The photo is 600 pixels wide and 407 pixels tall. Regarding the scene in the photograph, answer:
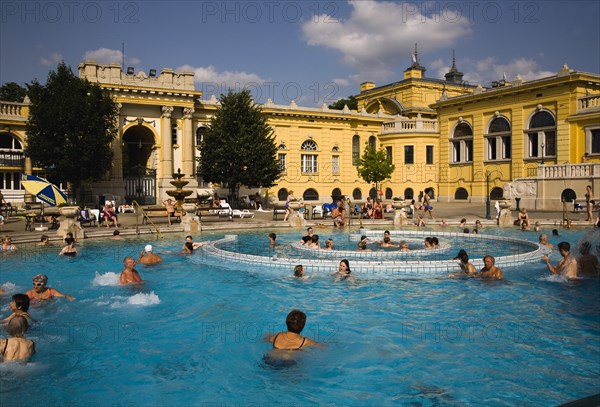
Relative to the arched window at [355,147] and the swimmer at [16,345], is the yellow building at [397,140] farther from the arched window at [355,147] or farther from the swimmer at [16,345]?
the swimmer at [16,345]

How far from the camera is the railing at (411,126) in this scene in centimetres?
4434

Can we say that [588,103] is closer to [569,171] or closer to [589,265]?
[569,171]

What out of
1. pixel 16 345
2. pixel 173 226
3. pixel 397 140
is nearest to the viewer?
pixel 16 345

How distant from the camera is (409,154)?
44594 millimetres

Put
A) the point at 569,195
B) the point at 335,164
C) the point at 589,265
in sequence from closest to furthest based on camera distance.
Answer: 1. the point at 589,265
2. the point at 569,195
3. the point at 335,164

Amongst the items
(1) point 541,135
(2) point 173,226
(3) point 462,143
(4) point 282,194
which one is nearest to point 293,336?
(2) point 173,226

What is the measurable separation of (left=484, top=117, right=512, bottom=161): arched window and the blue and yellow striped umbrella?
1272 inches

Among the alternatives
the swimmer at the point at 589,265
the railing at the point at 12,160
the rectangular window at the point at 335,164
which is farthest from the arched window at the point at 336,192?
the swimmer at the point at 589,265

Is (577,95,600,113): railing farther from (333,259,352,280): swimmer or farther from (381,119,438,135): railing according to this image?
(333,259,352,280): swimmer

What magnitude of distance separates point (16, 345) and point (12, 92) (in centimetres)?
5746

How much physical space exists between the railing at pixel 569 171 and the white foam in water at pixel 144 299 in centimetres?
2812

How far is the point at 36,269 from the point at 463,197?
1423 inches

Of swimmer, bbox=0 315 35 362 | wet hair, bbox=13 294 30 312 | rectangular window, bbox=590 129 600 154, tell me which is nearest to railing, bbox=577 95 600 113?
rectangular window, bbox=590 129 600 154

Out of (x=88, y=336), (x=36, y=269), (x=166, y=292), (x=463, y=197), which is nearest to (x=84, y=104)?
(x=36, y=269)
